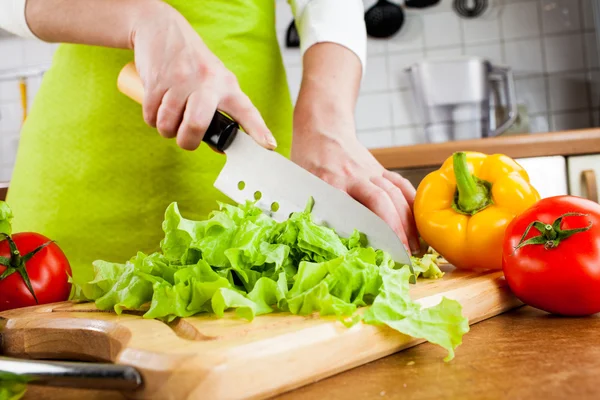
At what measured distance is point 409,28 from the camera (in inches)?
117

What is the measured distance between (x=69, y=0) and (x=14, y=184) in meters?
0.47

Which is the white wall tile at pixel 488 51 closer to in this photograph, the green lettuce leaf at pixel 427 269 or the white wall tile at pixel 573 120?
the white wall tile at pixel 573 120

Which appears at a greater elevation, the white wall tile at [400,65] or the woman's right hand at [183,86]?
the woman's right hand at [183,86]

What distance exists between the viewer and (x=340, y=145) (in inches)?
46.8

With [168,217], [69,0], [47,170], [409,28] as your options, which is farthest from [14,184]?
[409,28]

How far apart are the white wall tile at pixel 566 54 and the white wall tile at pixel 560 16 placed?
4 centimetres

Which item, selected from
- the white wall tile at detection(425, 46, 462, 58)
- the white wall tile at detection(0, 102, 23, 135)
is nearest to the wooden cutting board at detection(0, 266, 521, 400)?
the white wall tile at detection(425, 46, 462, 58)

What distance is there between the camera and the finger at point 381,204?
3.46 ft

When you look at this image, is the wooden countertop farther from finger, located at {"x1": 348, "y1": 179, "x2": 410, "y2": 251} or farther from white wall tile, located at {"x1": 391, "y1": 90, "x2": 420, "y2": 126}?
finger, located at {"x1": 348, "y1": 179, "x2": 410, "y2": 251}

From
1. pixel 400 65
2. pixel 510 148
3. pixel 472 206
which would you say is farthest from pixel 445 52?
pixel 472 206

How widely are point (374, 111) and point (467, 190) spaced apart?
197cm

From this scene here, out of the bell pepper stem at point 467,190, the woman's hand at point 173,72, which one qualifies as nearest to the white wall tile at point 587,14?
the bell pepper stem at point 467,190

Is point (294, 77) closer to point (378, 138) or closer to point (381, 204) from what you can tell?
point (378, 138)

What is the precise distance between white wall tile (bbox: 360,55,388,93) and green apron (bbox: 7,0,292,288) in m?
1.63
